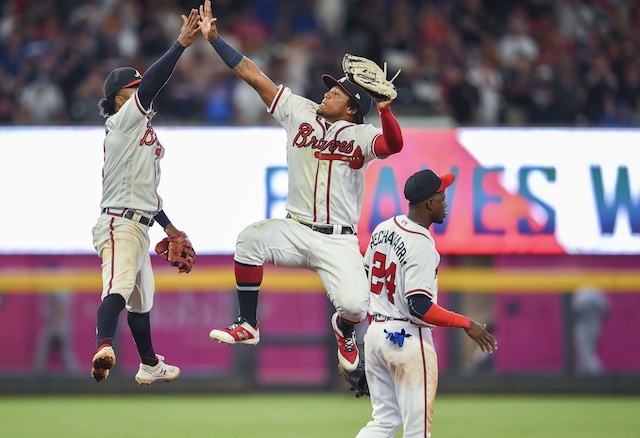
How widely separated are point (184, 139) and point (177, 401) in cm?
294

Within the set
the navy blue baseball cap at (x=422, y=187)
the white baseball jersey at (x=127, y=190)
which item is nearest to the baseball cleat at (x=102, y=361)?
the white baseball jersey at (x=127, y=190)

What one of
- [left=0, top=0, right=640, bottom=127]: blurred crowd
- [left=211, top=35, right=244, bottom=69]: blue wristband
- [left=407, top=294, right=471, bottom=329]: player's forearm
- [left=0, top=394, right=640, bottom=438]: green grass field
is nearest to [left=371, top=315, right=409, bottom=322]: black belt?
[left=407, top=294, right=471, bottom=329]: player's forearm

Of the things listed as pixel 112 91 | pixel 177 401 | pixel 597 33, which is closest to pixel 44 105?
pixel 177 401

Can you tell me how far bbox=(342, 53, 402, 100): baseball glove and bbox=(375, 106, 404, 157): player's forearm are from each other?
0.32ft

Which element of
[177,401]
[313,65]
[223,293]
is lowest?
[177,401]

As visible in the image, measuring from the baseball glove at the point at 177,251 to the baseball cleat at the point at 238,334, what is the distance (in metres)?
0.68

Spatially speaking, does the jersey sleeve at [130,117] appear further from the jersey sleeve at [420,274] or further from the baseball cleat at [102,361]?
the jersey sleeve at [420,274]

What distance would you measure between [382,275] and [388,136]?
894mm

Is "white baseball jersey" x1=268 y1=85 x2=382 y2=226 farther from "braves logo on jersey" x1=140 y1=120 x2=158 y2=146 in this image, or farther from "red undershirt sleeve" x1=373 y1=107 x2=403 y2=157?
"braves logo on jersey" x1=140 y1=120 x2=158 y2=146

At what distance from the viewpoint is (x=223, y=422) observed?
1049cm

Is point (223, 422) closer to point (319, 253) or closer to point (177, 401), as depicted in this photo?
point (177, 401)

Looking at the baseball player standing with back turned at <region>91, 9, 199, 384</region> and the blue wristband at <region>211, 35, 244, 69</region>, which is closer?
the baseball player standing with back turned at <region>91, 9, 199, 384</region>

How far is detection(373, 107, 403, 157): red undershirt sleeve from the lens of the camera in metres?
6.91

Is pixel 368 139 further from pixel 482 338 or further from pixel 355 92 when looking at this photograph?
pixel 482 338
